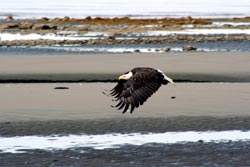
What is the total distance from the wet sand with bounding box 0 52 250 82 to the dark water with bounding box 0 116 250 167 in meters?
6.38

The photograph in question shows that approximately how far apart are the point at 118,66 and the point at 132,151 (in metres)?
12.2

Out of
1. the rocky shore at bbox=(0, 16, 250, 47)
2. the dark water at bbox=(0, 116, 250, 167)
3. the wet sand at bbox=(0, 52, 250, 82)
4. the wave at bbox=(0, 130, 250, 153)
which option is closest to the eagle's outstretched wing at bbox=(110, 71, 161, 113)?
the dark water at bbox=(0, 116, 250, 167)

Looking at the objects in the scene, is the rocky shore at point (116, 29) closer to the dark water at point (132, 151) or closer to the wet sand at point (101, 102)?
the wet sand at point (101, 102)

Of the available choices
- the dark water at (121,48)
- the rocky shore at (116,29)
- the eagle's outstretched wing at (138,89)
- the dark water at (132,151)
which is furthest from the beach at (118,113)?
the rocky shore at (116,29)

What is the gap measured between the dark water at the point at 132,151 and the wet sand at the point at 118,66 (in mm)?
6383

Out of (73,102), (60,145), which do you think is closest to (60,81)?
(73,102)

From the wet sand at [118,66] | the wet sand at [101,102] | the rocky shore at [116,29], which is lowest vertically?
the wet sand at [101,102]

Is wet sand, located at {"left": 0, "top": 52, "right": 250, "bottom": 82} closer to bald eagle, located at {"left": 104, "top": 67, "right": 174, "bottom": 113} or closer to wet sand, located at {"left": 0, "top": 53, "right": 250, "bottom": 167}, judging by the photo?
wet sand, located at {"left": 0, "top": 53, "right": 250, "bottom": 167}

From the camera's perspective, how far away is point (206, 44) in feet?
119

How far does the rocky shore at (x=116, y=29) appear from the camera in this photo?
125 ft

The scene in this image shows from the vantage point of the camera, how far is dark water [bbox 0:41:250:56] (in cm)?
3136

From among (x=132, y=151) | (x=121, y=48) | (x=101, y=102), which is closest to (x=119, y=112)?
(x=101, y=102)

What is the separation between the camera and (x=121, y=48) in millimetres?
33812

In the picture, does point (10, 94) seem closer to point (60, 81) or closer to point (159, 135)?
point (60, 81)
